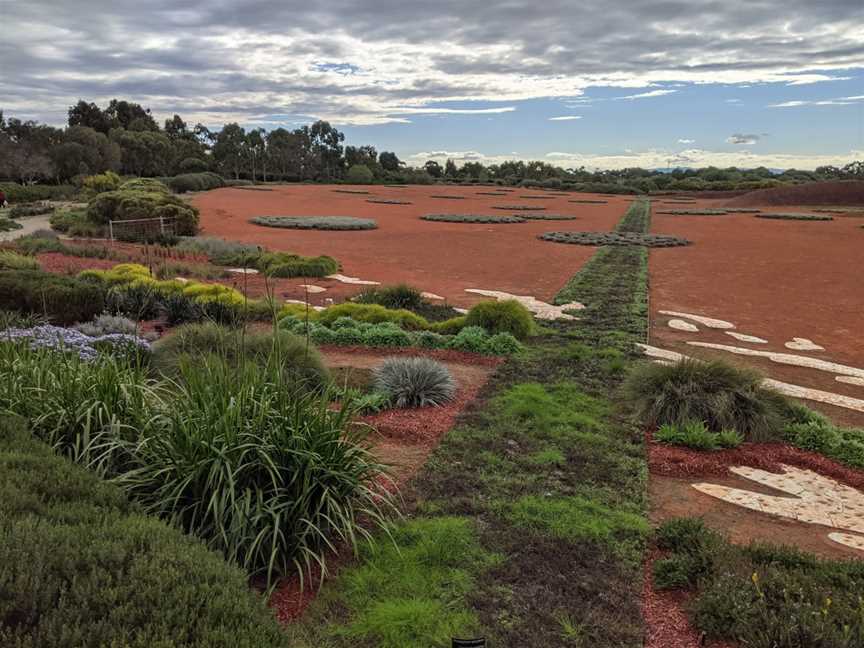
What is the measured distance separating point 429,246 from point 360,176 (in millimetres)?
57436

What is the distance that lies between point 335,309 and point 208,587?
8088 millimetres

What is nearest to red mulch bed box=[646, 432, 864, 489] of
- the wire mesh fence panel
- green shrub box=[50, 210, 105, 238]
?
the wire mesh fence panel

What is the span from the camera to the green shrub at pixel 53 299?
906 cm

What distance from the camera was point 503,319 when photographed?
386 inches

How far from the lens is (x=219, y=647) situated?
2213 mm

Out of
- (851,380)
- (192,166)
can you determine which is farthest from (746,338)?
(192,166)

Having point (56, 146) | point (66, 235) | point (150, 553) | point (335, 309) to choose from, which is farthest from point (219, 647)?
point (56, 146)

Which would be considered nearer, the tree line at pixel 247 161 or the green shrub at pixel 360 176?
the tree line at pixel 247 161

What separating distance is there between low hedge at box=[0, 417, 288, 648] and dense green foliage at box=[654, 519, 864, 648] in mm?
2187

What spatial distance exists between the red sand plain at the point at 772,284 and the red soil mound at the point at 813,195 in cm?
2010

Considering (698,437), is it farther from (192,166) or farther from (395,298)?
(192,166)

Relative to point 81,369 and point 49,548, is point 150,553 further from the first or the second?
point 81,369

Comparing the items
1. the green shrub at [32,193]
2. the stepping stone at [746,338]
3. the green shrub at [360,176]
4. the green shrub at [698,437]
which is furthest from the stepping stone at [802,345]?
the green shrub at [360,176]

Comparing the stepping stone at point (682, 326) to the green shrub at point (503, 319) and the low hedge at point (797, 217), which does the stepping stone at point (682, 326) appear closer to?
the green shrub at point (503, 319)
